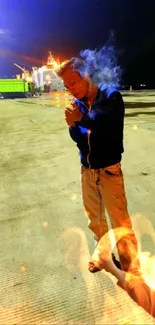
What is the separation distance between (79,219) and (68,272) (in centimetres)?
111

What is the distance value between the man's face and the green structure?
116 ft

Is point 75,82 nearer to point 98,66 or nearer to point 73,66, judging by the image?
point 73,66

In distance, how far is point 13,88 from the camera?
36531 mm

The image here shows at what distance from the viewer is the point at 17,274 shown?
9.53 feet

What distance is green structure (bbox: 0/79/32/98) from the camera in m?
36.2

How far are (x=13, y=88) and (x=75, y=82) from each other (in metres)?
35.9

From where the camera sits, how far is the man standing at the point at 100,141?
8.29 feet

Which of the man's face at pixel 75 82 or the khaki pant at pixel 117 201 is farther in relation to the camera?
the khaki pant at pixel 117 201

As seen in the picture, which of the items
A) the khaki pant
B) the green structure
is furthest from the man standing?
the green structure

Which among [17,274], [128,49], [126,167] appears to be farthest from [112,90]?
[128,49]

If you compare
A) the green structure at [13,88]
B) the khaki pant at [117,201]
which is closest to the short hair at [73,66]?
the khaki pant at [117,201]

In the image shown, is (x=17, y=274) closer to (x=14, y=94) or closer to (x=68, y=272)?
(x=68, y=272)

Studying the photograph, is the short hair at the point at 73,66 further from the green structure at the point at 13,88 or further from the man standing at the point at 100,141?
the green structure at the point at 13,88

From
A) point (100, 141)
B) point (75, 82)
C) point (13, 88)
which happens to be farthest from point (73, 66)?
point (13, 88)
